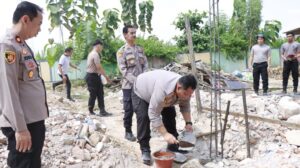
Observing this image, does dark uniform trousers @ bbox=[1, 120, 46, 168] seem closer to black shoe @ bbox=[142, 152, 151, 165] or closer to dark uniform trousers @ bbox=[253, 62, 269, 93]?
black shoe @ bbox=[142, 152, 151, 165]

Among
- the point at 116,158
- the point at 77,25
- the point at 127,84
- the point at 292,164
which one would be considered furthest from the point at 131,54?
the point at 77,25

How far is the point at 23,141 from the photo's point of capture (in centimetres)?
231

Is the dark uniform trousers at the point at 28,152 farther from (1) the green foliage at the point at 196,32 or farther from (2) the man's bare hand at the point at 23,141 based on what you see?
(1) the green foliage at the point at 196,32

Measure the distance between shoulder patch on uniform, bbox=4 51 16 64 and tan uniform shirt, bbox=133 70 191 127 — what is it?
68.9 inches

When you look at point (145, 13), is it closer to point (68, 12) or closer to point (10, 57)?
point (68, 12)

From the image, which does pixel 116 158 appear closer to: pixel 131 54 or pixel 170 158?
pixel 170 158

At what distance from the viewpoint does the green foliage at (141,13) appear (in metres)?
19.1

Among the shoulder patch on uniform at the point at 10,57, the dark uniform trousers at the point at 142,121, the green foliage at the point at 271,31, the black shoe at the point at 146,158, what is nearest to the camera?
the shoulder patch on uniform at the point at 10,57

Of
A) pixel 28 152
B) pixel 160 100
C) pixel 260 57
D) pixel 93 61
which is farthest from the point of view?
pixel 260 57

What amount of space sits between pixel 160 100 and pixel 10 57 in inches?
70.5

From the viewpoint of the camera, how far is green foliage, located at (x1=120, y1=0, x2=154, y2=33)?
62.6 ft

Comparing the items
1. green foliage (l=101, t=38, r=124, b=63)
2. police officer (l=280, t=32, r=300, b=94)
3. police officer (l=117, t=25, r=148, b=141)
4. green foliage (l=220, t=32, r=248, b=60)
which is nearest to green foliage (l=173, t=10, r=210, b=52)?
green foliage (l=220, t=32, r=248, b=60)

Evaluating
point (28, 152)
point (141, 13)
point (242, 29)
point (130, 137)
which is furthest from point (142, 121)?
point (242, 29)

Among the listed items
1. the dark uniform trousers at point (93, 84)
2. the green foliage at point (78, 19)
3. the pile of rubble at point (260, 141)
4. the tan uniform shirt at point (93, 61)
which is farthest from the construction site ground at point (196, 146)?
the green foliage at point (78, 19)
